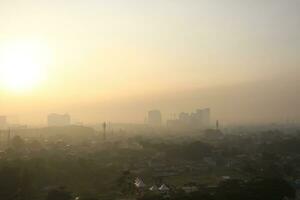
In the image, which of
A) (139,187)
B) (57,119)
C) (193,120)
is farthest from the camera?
(57,119)

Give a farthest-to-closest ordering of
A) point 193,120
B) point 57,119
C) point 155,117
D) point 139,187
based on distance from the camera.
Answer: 1. point 155,117
2. point 57,119
3. point 193,120
4. point 139,187

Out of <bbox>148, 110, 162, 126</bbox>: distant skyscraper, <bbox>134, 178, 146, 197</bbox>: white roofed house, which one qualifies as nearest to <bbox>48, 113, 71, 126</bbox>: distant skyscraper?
<bbox>148, 110, 162, 126</bbox>: distant skyscraper

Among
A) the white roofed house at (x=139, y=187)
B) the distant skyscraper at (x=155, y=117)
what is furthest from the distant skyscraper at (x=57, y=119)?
the white roofed house at (x=139, y=187)

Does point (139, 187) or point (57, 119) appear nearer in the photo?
point (139, 187)

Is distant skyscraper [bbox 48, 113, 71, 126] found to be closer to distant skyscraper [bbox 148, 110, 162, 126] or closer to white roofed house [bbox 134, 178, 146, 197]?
distant skyscraper [bbox 148, 110, 162, 126]

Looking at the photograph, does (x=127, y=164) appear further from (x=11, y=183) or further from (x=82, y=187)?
(x=11, y=183)

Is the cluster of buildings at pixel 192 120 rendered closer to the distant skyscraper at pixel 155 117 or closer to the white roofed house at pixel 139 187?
the distant skyscraper at pixel 155 117

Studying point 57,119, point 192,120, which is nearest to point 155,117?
point 192,120

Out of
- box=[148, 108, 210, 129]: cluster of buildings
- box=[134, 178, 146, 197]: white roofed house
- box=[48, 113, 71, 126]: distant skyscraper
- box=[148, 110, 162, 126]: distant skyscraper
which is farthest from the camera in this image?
box=[148, 110, 162, 126]: distant skyscraper

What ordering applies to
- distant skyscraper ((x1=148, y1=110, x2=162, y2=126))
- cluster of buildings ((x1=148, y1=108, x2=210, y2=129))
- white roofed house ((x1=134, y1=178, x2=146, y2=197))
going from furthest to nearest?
distant skyscraper ((x1=148, y1=110, x2=162, y2=126)) < cluster of buildings ((x1=148, y1=108, x2=210, y2=129)) < white roofed house ((x1=134, y1=178, x2=146, y2=197))

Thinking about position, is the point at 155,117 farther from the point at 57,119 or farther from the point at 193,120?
the point at 57,119
